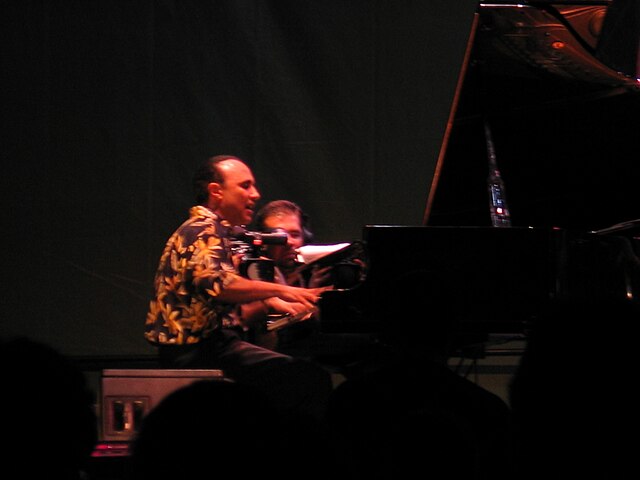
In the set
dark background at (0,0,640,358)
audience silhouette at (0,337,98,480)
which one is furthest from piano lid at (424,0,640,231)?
audience silhouette at (0,337,98,480)

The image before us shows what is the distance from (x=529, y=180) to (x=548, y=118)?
0.29 metres

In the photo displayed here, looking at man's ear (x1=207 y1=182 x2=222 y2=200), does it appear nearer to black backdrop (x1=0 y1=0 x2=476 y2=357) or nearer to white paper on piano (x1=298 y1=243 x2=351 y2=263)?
white paper on piano (x1=298 y1=243 x2=351 y2=263)

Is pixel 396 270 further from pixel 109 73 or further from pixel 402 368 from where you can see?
pixel 109 73

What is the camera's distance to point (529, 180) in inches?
176

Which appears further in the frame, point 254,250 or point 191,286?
point 254,250

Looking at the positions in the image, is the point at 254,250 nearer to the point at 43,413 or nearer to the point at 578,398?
the point at 43,413

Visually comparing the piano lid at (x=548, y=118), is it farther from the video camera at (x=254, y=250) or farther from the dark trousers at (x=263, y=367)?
the dark trousers at (x=263, y=367)

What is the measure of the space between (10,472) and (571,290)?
2785 millimetres

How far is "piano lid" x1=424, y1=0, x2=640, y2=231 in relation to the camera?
4117 mm

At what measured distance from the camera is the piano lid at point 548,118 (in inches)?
162

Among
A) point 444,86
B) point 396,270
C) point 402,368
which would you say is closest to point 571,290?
point 396,270

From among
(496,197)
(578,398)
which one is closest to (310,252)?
(496,197)

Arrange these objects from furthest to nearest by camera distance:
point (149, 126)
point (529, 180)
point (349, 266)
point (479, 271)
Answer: point (149, 126) < point (529, 180) < point (349, 266) < point (479, 271)

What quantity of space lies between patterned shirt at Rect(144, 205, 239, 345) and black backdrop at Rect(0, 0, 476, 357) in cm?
140
